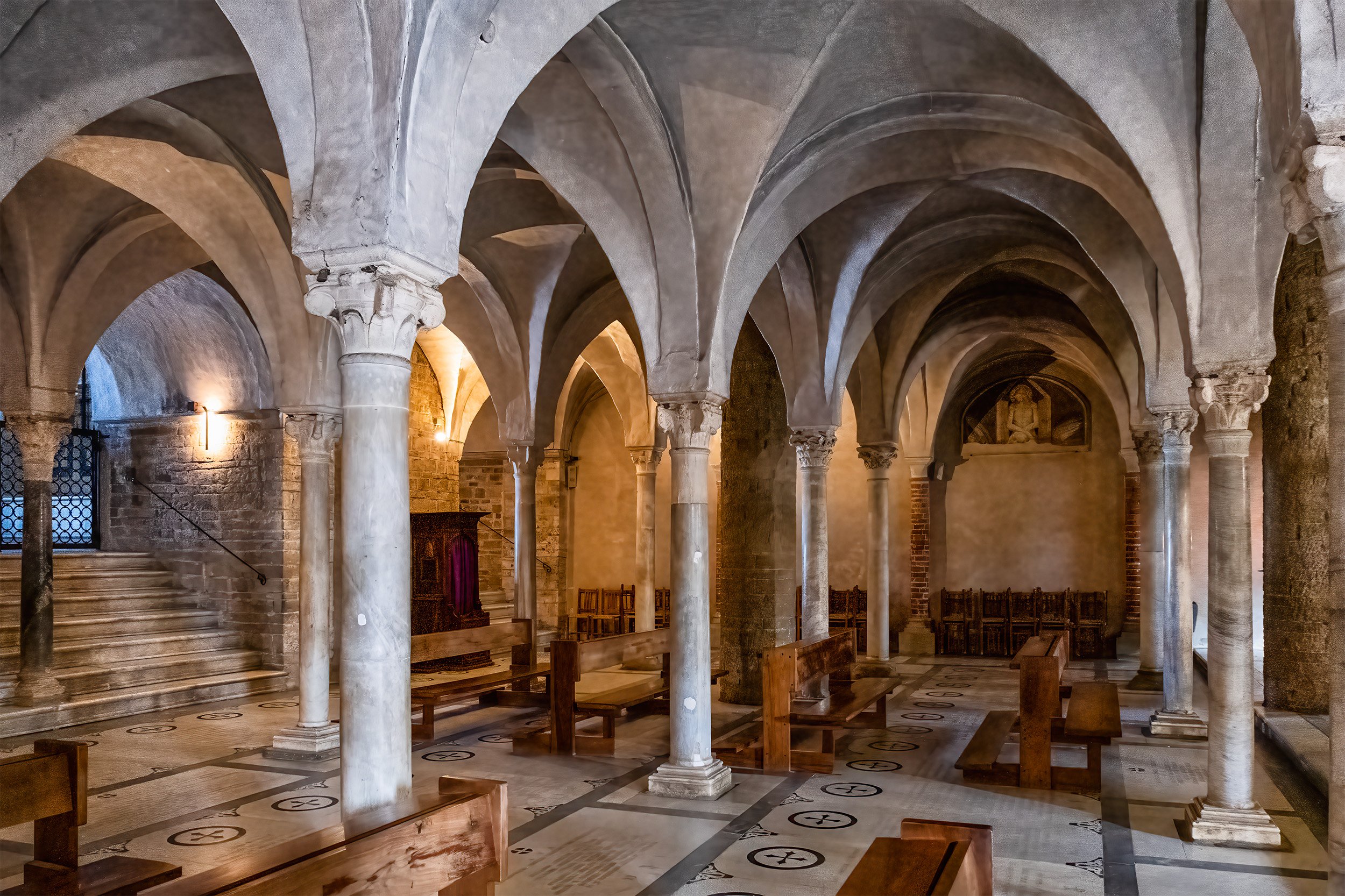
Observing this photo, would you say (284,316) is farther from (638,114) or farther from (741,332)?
(741,332)

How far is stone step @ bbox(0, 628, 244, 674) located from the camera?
35.3 ft

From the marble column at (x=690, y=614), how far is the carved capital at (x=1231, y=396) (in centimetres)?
316

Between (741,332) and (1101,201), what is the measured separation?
398 centimetres

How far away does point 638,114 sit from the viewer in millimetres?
6738

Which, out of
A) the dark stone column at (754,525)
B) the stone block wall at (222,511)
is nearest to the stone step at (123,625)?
the stone block wall at (222,511)

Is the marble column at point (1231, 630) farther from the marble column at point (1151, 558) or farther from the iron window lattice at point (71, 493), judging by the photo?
the iron window lattice at point (71, 493)

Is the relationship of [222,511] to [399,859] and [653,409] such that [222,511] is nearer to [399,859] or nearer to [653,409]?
[653,409]

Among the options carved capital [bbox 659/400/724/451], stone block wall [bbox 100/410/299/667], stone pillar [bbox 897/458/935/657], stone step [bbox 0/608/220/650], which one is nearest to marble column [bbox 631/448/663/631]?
stone block wall [bbox 100/410/299/667]

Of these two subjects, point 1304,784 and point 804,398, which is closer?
point 1304,784

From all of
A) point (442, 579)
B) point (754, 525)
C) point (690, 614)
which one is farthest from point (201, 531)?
point (690, 614)

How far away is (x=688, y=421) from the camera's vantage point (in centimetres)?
738

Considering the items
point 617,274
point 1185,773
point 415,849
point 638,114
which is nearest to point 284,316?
point 617,274

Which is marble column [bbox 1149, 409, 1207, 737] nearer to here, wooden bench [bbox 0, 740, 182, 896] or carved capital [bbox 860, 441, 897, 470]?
carved capital [bbox 860, 441, 897, 470]

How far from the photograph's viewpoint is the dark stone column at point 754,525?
11.0 metres
